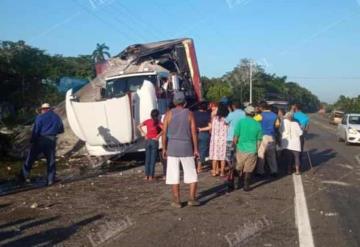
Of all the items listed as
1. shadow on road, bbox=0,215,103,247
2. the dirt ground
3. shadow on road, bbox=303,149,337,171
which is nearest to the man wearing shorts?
the dirt ground

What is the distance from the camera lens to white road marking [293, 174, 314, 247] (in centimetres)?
653

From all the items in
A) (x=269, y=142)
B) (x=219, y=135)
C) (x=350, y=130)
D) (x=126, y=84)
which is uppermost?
(x=126, y=84)

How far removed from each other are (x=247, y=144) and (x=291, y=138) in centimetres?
284

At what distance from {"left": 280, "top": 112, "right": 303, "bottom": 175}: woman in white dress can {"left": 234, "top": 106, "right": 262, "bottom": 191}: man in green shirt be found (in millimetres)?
2602

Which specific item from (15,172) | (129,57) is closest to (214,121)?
(15,172)

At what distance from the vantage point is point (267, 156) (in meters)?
12.4

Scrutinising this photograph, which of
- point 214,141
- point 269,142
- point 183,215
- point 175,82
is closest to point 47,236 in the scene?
point 183,215

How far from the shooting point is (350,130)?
931 inches

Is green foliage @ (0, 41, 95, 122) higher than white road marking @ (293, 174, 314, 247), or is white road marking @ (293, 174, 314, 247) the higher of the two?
green foliage @ (0, 41, 95, 122)

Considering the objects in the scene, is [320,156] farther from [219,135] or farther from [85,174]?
[85,174]

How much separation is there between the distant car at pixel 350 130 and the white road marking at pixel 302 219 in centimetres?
1347

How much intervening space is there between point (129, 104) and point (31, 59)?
39906mm

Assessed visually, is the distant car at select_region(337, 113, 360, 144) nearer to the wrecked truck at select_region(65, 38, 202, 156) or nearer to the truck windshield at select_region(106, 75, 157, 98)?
the wrecked truck at select_region(65, 38, 202, 156)

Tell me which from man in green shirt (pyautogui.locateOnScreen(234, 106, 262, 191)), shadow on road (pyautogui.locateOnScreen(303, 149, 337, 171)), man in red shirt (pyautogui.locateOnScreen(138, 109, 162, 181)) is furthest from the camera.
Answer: shadow on road (pyautogui.locateOnScreen(303, 149, 337, 171))
